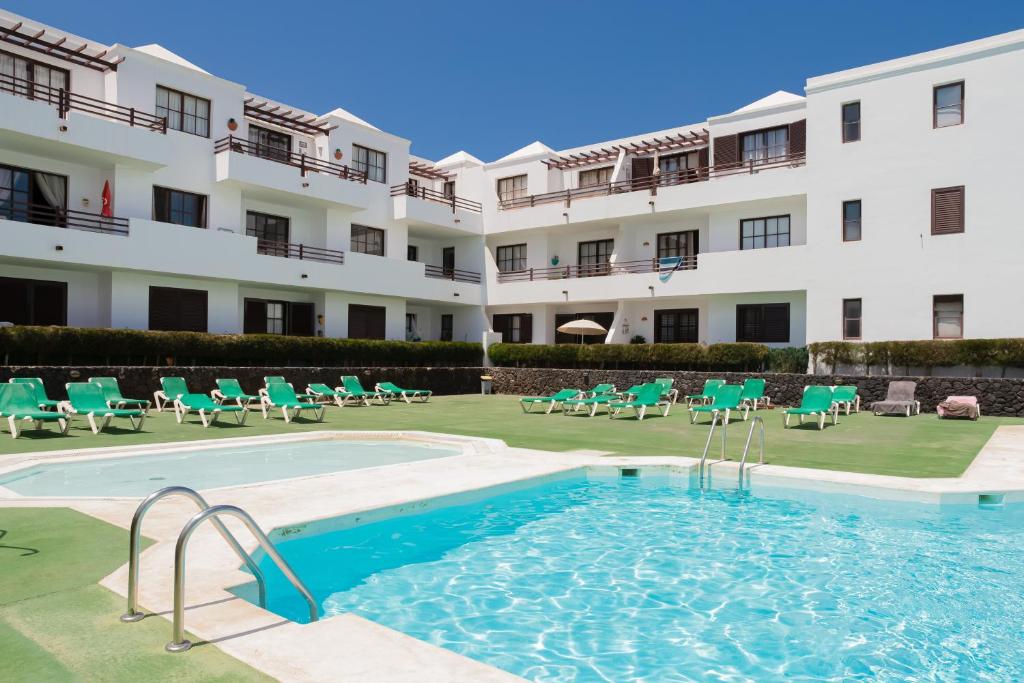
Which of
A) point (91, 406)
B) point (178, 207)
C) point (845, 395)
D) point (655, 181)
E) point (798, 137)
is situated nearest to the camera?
point (91, 406)

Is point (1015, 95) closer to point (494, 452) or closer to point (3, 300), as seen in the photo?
point (494, 452)

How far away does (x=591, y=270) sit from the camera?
3362cm

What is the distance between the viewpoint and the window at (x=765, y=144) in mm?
28141

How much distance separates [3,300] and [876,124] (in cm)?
2835

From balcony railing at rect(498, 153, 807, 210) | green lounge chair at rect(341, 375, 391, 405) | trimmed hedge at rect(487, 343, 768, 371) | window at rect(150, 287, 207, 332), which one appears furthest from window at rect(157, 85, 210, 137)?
trimmed hedge at rect(487, 343, 768, 371)

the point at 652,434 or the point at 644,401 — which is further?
the point at 644,401

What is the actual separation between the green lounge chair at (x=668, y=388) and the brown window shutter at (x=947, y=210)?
964cm

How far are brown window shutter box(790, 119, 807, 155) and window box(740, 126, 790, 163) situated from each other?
31cm

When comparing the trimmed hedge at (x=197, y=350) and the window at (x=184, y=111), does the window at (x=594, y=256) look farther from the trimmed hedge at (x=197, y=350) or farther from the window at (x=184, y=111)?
the window at (x=184, y=111)

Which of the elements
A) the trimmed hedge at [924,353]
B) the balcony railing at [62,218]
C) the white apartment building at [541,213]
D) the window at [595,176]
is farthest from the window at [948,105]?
the balcony railing at [62,218]

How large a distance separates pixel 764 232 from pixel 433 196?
1585 centimetres

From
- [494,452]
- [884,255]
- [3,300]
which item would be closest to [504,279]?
[884,255]

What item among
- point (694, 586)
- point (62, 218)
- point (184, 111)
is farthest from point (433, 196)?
point (694, 586)

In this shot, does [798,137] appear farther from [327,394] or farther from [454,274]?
[327,394]
